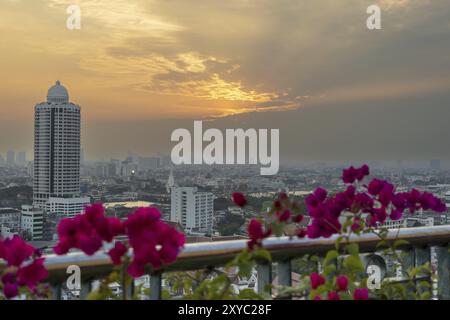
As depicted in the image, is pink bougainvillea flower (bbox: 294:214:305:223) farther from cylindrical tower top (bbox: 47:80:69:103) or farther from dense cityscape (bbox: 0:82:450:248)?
cylindrical tower top (bbox: 47:80:69:103)

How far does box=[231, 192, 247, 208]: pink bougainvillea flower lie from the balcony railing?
0.52ft

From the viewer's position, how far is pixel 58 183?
8211 millimetres

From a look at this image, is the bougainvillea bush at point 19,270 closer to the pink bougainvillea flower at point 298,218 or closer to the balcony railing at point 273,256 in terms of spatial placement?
the balcony railing at point 273,256

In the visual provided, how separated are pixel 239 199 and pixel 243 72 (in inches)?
225

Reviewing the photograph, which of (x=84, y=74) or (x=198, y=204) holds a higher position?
(x=84, y=74)

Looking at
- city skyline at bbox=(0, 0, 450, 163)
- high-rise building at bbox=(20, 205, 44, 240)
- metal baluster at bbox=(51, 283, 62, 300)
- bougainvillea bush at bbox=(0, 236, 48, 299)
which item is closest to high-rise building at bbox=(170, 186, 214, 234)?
city skyline at bbox=(0, 0, 450, 163)

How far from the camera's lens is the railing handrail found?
1.29 m

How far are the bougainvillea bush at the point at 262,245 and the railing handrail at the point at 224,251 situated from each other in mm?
30

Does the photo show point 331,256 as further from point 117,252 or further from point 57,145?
point 57,145

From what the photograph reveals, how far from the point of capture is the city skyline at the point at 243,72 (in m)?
4.87
